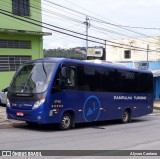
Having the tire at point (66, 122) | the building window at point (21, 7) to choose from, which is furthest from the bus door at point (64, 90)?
the building window at point (21, 7)

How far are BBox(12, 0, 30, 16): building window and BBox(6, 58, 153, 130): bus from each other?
40.7 ft

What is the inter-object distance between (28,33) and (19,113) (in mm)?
15105

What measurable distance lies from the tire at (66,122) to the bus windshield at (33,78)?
1659mm

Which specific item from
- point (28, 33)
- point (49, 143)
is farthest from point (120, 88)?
point (28, 33)

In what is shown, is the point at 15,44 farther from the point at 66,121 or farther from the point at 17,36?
the point at 66,121

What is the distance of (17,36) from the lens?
29.5 metres

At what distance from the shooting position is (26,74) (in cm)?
1545

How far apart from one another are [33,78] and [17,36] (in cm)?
1496

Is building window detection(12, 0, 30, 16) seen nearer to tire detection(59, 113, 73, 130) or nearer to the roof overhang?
the roof overhang

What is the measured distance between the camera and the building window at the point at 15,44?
1127 inches

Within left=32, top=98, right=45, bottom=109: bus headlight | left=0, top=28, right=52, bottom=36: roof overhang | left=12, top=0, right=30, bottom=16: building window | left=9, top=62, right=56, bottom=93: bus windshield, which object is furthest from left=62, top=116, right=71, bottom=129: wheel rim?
left=12, top=0, right=30, bottom=16: building window

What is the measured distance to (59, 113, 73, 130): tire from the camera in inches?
616

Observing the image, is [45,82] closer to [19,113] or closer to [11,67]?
[19,113]

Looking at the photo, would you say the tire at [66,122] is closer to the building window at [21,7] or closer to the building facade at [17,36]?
the building facade at [17,36]
